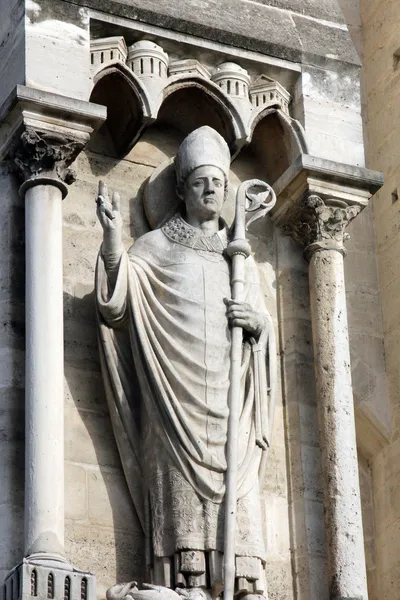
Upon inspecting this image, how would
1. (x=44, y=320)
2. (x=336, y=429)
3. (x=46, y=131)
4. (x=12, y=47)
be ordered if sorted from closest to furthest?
(x=44, y=320), (x=46, y=131), (x=336, y=429), (x=12, y=47)

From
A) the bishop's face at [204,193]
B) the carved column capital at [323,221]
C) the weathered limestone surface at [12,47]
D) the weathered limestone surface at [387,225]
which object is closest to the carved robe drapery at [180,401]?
the bishop's face at [204,193]

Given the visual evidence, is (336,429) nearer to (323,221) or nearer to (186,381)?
(186,381)

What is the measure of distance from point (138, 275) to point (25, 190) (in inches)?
24.4

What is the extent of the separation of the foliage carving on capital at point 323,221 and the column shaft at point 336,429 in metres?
0.05

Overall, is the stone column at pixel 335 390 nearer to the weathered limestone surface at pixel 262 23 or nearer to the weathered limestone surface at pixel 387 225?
the weathered limestone surface at pixel 262 23

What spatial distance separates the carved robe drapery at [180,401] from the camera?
31.3 ft

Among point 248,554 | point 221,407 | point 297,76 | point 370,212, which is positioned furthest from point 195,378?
point 370,212

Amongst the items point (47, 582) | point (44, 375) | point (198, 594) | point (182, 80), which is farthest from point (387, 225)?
point (47, 582)

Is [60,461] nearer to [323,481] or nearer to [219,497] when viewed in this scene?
[219,497]

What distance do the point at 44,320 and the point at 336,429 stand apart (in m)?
1.44

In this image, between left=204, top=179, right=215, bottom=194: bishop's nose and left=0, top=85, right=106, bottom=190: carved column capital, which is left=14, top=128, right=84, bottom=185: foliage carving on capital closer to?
left=0, top=85, right=106, bottom=190: carved column capital

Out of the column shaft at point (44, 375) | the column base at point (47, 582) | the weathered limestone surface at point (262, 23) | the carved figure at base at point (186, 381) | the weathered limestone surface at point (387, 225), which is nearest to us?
the column base at point (47, 582)

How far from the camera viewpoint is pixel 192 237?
10.2 meters

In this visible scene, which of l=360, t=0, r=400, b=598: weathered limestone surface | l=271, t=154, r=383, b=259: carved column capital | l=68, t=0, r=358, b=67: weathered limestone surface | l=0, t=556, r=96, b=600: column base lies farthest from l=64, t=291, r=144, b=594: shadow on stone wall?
l=360, t=0, r=400, b=598: weathered limestone surface
